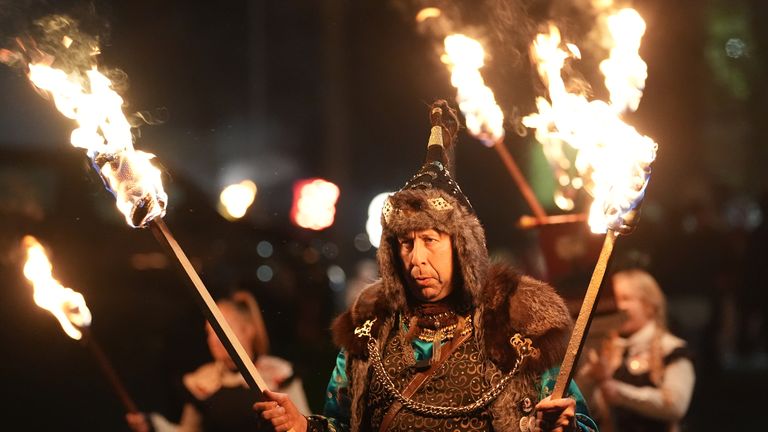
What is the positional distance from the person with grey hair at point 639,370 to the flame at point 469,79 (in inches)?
65.9

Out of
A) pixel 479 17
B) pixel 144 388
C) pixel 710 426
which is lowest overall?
pixel 710 426

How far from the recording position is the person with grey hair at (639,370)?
275 inches

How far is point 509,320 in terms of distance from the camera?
4.87m

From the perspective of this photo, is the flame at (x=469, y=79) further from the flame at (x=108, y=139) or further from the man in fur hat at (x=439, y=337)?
the flame at (x=108, y=139)

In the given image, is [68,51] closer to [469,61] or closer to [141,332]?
[469,61]

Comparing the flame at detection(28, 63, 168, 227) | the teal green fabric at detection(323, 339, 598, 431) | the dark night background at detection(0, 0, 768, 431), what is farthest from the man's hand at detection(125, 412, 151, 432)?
the flame at detection(28, 63, 168, 227)

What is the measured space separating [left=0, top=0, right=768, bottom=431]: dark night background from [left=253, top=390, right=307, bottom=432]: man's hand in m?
0.86

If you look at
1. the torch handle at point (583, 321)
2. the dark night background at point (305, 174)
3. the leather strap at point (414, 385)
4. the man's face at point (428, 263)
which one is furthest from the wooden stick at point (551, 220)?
the torch handle at point (583, 321)

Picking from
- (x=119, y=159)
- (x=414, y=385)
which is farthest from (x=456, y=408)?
(x=119, y=159)

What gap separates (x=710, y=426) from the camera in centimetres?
1148

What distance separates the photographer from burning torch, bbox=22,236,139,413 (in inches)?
261

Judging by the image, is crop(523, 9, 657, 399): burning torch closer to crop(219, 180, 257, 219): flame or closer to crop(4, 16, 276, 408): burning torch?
crop(4, 16, 276, 408): burning torch

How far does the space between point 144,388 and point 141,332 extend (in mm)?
755

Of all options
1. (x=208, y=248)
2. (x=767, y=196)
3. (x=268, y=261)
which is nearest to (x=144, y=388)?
(x=208, y=248)
